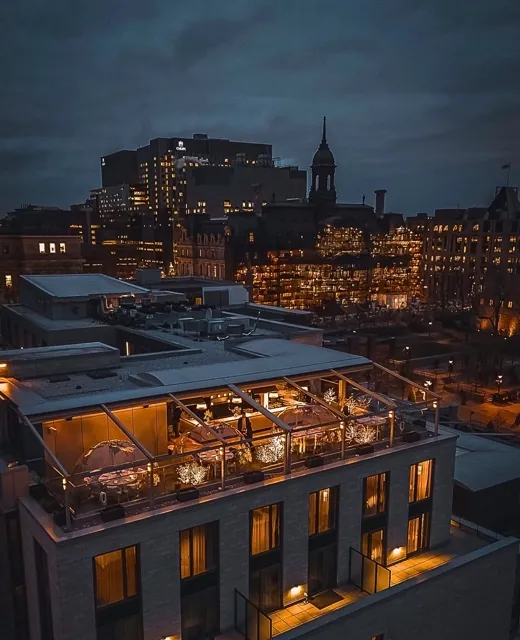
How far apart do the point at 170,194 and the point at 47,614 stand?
180043mm

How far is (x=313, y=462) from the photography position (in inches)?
627

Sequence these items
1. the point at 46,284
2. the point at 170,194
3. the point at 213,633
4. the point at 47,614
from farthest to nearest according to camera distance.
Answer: the point at 170,194
the point at 46,284
the point at 213,633
the point at 47,614

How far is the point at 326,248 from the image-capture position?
101m

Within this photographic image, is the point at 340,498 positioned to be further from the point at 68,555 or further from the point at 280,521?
the point at 68,555

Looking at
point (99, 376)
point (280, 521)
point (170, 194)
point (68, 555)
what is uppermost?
point (170, 194)

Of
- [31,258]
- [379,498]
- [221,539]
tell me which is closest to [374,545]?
[379,498]

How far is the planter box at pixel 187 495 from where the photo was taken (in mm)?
13859

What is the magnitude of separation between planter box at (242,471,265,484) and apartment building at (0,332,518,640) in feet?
0.17

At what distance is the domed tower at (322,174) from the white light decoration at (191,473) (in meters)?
94.3

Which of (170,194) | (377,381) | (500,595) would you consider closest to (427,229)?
(377,381)

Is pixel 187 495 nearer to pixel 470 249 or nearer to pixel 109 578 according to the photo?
pixel 109 578

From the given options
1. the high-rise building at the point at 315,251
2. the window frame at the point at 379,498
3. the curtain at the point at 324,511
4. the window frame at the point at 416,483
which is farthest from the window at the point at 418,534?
the high-rise building at the point at 315,251

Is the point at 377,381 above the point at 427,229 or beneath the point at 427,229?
beneath

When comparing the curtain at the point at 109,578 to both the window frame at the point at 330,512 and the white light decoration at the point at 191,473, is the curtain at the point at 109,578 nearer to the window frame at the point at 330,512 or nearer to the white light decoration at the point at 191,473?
the white light decoration at the point at 191,473
